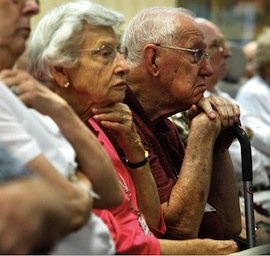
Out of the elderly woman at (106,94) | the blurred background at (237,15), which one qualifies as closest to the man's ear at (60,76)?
the elderly woman at (106,94)

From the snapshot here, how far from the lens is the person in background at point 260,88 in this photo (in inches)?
221

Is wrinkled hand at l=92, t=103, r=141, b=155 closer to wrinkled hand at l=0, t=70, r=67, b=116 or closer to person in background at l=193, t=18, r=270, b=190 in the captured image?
wrinkled hand at l=0, t=70, r=67, b=116

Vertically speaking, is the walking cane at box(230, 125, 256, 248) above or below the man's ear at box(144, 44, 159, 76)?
below

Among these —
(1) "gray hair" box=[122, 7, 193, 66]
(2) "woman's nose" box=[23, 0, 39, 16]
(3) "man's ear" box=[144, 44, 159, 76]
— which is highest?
(2) "woman's nose" box=[23, 0, 39, 16]

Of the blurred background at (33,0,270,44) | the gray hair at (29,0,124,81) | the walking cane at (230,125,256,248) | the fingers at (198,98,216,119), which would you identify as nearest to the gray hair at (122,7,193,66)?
the fingers at (198,98,216,119)

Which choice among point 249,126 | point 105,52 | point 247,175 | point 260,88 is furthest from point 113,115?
point 260,88

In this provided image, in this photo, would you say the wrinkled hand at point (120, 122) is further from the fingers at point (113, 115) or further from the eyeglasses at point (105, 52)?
the eyeglasses at point (105, 52)

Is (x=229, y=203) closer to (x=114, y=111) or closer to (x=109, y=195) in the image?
(x=114, y=111)

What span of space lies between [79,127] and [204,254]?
72cm

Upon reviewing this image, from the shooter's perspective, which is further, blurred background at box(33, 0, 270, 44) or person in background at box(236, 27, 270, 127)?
blurred background at box(33, 0, 270, 44)

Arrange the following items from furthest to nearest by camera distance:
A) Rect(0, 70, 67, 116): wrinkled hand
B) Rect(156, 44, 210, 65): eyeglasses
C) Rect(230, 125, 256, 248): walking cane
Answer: Rect(156, 44, 210, 65): eyeglasses < Rect(230, 125, 256, 248): walking cane < Rect(0, 70, 67, 116): wrinkled hand

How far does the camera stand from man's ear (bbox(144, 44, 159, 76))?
10.2 feet

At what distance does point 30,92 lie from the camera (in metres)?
2.13

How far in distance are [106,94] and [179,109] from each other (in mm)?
664
